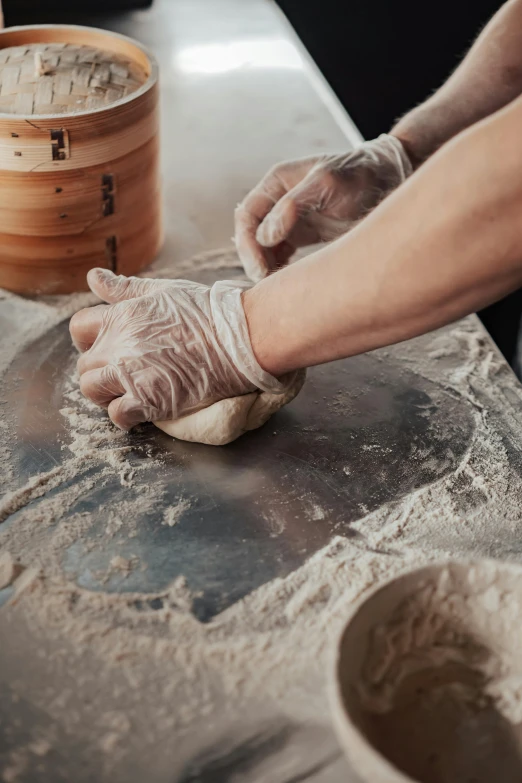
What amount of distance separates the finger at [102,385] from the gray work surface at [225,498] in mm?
70

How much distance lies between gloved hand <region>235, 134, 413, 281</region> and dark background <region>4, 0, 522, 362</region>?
1.96 metres

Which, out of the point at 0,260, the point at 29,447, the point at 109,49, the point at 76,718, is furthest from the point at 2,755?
the point at 109,49

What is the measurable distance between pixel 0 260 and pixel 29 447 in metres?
0.49

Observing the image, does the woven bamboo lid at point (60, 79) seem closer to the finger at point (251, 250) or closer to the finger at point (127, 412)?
the finger at point (251, 250)

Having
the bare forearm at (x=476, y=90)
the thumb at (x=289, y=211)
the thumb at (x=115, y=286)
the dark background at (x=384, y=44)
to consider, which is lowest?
the dark background at (x=384, y=44)

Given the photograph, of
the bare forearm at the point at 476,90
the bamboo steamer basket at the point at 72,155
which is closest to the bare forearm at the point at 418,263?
the bamboo steamer basket at the point at 72,155

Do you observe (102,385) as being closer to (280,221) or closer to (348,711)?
(280,221)

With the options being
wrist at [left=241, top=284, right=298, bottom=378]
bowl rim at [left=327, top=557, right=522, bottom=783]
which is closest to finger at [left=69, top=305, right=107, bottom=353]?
A: wrist at [left=241, top=284, right=298, bottom=378]

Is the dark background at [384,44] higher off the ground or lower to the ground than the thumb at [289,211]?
lower

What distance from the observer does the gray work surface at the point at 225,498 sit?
789mm

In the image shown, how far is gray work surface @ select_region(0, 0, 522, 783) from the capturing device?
0.79m

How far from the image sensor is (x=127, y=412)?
1177 mm

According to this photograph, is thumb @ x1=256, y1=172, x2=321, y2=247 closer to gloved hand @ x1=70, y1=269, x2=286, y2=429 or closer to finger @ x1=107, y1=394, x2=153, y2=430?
gloved hand @ x1=70, y1=269, x2=286, y2=429

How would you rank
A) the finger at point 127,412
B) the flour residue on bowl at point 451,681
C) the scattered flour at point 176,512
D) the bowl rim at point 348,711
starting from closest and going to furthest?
the bowl rim at point 348,711, the flour residue on bowl at point 451,681, the scattered flour at point 176,512, the finger at point 127,412
